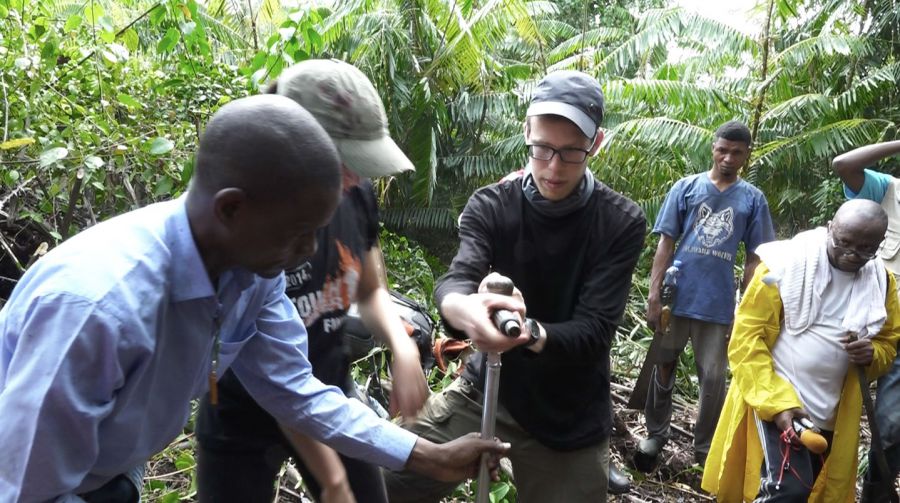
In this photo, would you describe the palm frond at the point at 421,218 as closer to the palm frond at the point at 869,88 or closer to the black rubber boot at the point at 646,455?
the palm frond at the point at 869,88

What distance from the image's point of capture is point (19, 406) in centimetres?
126

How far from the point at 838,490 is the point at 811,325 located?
0.79 m

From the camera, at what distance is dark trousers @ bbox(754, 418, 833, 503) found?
3508 millimetres

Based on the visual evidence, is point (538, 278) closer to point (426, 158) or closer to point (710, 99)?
point (426, 158)

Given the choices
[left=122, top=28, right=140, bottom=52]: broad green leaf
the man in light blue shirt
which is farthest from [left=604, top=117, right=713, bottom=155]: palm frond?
the man in light blue shirt

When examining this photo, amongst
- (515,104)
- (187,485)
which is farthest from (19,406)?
(515,104)

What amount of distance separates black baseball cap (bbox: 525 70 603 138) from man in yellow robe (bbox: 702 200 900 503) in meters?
1.50

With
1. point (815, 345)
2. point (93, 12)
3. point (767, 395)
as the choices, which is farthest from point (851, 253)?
point (93, 12)

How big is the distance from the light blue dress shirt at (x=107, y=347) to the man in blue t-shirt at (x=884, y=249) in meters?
3.77

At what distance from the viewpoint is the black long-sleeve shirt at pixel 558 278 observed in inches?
111

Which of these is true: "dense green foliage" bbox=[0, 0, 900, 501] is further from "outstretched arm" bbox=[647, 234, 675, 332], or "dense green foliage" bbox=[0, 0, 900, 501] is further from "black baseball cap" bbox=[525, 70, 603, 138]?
"black baseball cap" bbox=[525, 70, 603, 138]

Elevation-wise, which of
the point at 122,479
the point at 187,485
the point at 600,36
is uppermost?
the point at 600,36

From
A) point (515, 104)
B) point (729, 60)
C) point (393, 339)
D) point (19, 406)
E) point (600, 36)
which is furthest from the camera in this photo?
point (600, 36)

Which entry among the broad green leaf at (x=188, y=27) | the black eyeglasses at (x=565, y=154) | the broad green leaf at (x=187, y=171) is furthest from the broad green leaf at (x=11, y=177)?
the black eyeglasses at (x=565, y=154)
